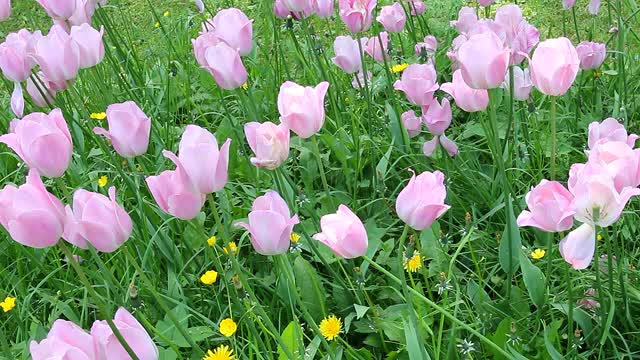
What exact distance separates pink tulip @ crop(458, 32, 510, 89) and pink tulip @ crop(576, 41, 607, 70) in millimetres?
711

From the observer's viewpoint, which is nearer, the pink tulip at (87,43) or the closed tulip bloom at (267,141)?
the closed tulip bloom at (267,141)

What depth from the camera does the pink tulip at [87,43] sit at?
1.79 meters

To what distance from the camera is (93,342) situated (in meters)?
0.94

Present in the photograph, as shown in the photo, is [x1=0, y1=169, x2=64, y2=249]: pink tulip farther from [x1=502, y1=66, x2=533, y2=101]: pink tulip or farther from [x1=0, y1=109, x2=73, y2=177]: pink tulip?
[x1=502, y1=66, x2=533, y2=101]: pink tulip

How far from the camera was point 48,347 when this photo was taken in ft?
3.04

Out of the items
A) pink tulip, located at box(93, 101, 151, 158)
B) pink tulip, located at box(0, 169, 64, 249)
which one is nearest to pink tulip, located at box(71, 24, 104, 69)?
pink tulip, located at box(93, 101, 151, 158)

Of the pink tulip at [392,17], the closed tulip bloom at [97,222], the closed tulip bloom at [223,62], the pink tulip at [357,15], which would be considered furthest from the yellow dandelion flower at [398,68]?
the closed tulip bloom at [97,222]

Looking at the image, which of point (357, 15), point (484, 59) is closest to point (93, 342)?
point (484, 59)

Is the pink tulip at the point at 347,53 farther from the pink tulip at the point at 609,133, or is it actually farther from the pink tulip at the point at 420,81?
the pink tulip at the point at 609,133

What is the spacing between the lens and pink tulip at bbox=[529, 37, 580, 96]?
1.21 meters

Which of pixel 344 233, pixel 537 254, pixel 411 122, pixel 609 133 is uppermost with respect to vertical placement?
pixel 344 233

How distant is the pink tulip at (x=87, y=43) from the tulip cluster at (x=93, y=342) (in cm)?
100

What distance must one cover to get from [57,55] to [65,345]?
0.90 m

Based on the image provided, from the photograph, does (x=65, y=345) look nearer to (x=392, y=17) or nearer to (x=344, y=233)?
(x=344, y=233)
